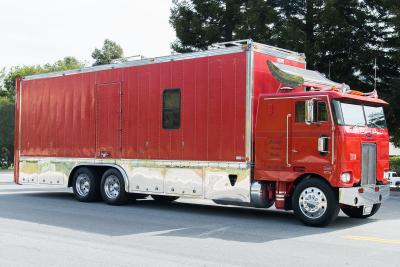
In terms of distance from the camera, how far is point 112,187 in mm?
15070

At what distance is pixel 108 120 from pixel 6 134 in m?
26.6

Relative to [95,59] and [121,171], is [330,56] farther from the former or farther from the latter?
[95,59]

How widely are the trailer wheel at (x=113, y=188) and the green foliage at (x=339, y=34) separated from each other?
13936 mm

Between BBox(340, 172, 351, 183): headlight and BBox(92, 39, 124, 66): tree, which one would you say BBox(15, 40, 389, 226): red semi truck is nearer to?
BBox(340, 172, 351, 183): headlight

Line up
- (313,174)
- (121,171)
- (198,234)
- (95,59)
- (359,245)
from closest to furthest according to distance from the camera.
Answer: (359,245) < (198,234) < (313,174) < (121,171) < (95,59)

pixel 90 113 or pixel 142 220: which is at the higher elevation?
pixel 90 113

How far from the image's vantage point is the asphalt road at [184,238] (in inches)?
312

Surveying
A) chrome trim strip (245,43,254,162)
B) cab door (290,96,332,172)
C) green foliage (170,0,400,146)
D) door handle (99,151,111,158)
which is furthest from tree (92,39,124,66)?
cab door (290,96,332,172)

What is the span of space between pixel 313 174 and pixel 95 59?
62.0 metres

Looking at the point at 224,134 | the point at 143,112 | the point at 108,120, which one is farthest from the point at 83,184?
the point at 224,134

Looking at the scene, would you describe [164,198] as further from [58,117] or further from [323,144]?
[323,144]

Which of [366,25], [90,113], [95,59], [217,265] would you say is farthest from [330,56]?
[95,59]

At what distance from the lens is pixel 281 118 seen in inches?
460

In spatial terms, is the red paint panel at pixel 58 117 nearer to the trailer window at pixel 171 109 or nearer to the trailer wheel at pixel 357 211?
the trailer window at pixel 171 109
